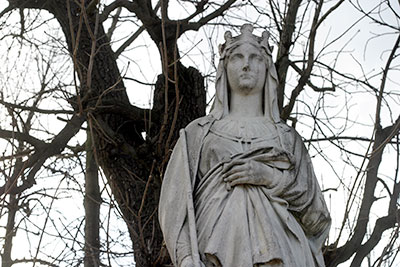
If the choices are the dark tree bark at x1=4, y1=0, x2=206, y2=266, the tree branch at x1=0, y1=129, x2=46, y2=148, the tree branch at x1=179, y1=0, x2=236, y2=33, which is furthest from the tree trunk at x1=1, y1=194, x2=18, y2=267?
the tree branch at x1=179, y1=0, x2=236, y2=33

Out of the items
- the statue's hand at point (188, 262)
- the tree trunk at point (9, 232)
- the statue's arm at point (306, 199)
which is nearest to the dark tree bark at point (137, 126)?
the tree trunk at point (9, 232)

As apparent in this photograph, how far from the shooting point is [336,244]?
925 centimetres

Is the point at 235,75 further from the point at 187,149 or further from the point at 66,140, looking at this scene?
the point at 66,140

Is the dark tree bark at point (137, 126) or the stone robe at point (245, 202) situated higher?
the dark tree bark at point (137, 126)

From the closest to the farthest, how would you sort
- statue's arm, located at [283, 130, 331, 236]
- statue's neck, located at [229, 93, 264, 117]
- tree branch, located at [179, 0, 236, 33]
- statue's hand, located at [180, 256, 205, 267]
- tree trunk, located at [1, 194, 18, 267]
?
statue's hand, located at [180, 256, 205, 267] → statue's arm, located at [283, 130, 331, 236] → statue's neck, located at [229, 93, 264, 117] → tree trunk, located at [1, 194, 18, 267] → tree branch, located at [179, 0, 236, 33]

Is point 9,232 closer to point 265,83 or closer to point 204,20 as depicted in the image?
point 204,20

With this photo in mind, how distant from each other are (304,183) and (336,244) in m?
3.11

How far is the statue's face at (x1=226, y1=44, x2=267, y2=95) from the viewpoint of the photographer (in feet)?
21.3

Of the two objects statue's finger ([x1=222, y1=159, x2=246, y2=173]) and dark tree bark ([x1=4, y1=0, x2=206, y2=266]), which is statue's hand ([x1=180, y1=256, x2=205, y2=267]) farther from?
dark tree bark ([x1=4, y1=0, x2=206, y2=266])

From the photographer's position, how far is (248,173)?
19.9 ft

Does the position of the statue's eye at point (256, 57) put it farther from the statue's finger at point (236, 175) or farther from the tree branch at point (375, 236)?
the tree branch at point (375, 236)

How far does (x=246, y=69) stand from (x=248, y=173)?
0.82 metres

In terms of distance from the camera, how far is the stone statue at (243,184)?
589 centimetres

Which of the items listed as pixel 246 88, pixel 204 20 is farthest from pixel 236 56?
pixel 204 20
